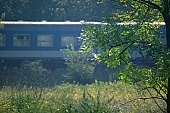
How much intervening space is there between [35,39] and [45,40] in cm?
55

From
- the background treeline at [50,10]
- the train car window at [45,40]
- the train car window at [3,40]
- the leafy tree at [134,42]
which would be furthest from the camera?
the background treeline at [50,10]

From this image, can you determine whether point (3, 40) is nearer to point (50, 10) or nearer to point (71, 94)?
point (71, 94)

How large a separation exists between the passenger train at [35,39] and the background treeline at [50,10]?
1637 centimetres

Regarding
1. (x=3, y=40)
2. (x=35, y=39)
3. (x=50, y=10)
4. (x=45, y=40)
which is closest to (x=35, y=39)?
(x=35, y=39)

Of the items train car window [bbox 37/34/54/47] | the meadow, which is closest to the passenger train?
train car window [bbox 37/34/54/47]

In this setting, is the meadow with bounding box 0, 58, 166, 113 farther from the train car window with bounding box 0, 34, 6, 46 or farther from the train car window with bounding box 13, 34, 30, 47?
the train car window with bounding box 0, 34, 6, 46

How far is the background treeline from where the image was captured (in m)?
40.8

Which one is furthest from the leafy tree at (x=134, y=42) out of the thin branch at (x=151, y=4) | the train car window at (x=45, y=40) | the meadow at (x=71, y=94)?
the train car window at (x=45, y=40)

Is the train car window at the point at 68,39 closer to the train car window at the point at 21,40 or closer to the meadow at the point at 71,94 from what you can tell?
the meadow at the point at 71,94

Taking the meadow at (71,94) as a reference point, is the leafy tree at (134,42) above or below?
above

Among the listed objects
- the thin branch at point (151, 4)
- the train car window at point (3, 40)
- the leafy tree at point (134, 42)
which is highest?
the thin branch at point (151, 4)

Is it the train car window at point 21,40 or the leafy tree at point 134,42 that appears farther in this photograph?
the train car window at point 21,40

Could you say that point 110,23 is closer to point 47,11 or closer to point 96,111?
point 96,111

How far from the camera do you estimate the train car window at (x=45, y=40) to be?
942 inches
